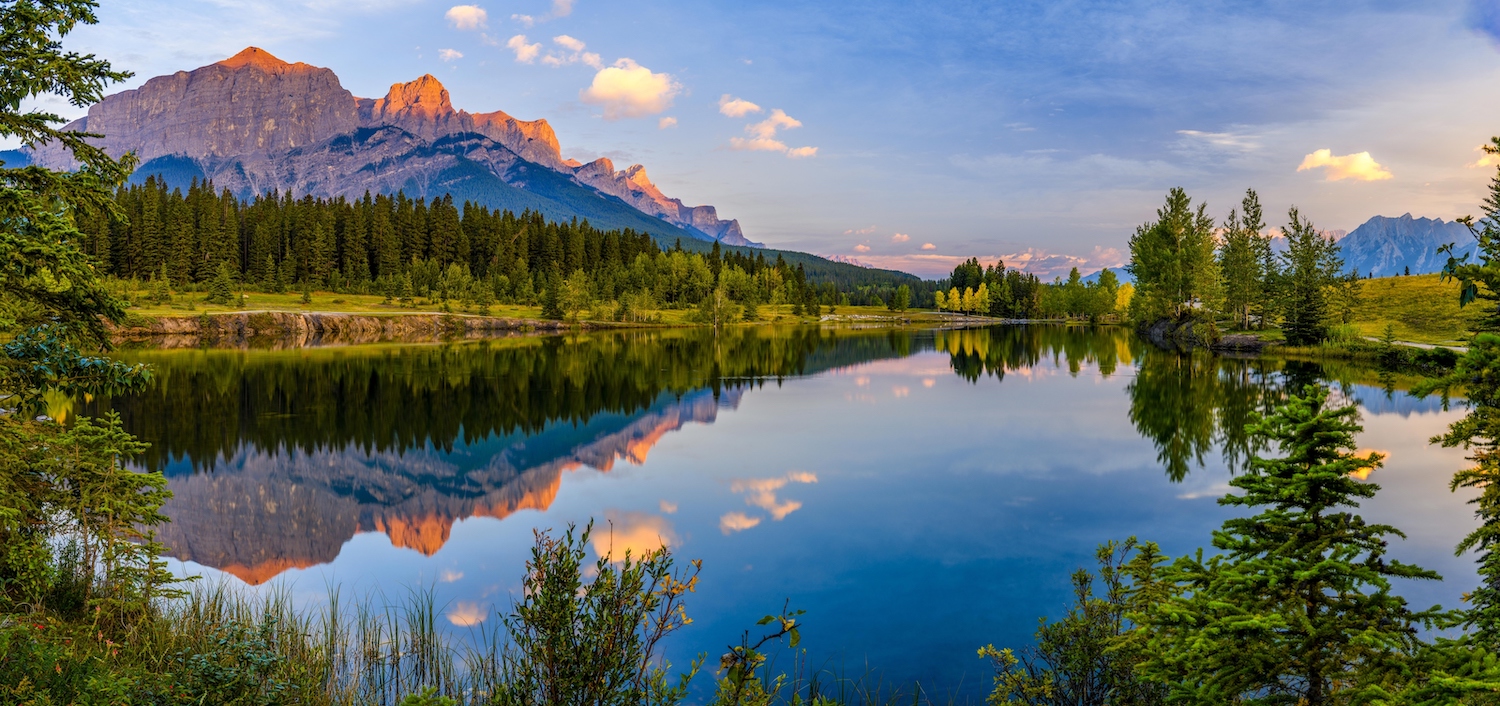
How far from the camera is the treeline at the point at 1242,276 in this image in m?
59.6

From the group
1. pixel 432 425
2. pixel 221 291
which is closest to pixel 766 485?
pixel 432 425

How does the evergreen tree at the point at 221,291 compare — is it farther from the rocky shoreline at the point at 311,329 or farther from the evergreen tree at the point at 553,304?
the evergreen tree at the point at 553,304

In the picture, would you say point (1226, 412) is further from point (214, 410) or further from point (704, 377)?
point (214, 410)

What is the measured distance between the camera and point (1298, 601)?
585cm

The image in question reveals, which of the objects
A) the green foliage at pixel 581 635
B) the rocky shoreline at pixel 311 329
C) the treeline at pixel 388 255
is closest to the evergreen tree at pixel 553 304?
the treeline at pixel 388 255

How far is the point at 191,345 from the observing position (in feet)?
236

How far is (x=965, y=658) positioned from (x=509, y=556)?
35.0 ft

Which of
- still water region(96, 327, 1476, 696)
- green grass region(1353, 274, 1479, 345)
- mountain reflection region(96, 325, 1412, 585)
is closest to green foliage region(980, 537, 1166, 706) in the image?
still water region(96, 327, 1476, 696)

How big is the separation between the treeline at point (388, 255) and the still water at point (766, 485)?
73152 millimetres

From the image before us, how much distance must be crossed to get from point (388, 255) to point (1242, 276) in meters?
132

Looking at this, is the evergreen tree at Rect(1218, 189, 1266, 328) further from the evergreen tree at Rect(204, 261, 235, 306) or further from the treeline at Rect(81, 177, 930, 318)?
the evergreen tree at Rect(204, 261, 235, 306)

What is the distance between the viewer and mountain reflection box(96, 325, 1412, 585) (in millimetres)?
19266

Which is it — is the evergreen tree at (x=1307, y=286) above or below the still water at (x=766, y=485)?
above

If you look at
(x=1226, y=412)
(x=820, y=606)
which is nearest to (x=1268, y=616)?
(x=820, y=606)
